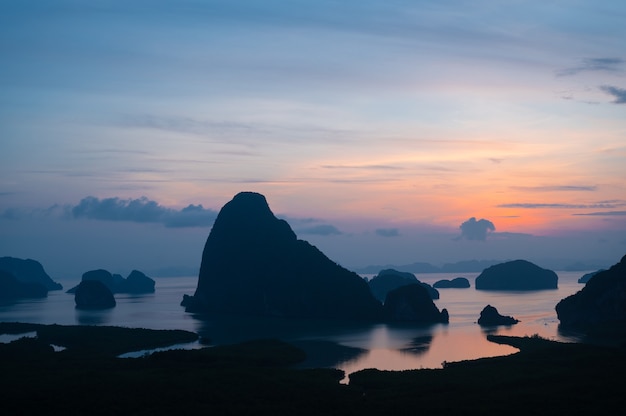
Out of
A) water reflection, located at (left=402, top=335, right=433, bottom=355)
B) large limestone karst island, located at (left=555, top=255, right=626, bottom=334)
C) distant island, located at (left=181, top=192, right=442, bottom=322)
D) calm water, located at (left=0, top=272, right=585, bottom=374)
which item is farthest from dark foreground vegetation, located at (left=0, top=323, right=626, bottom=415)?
distant island, located at (left=181, top=192, right=442, bottom=322)

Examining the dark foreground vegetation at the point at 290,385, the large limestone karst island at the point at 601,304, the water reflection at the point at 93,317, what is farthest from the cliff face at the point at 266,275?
the dark foreground vegetation at the point at 290,385

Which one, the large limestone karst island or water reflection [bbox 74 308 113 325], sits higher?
the large limestone karst island

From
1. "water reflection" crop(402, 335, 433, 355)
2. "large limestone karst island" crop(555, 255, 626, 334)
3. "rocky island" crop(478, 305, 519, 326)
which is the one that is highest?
"large limestone karst island" crop(555, 255, 626, 334)

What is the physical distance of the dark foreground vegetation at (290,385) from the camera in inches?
1829

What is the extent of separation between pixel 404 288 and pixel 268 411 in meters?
86.3

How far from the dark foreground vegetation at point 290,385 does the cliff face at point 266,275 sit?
62240 mm

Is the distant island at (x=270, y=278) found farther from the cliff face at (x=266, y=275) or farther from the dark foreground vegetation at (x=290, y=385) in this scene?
the dark foreground vegetation at (x=290, y=385)

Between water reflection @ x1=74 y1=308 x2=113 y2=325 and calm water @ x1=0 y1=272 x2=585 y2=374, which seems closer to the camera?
calm water @ x1=0 y1=272 x2=585 y2=374

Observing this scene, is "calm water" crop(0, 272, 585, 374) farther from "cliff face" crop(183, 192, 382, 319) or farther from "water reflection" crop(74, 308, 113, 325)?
"cliff face" crop(183, 192, 382, 319)

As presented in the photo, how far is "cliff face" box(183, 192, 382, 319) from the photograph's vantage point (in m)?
138

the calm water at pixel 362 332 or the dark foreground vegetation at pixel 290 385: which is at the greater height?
the dark foreground vegetation at pixel 290 385

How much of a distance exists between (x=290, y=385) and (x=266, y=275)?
91.8 m

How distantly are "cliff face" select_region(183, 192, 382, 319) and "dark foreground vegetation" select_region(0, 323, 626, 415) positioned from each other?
62.2 meters

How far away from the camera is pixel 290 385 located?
5547 cm
